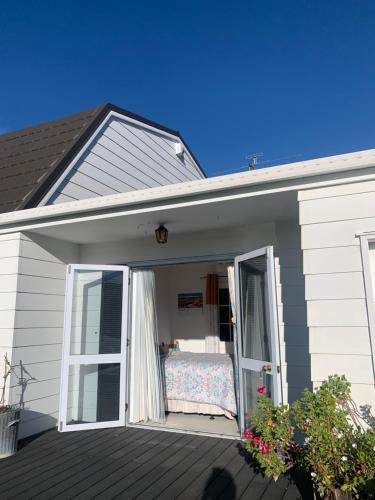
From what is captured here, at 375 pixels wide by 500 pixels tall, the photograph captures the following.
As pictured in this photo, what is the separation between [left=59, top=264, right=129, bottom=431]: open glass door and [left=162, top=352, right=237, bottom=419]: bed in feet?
3.01

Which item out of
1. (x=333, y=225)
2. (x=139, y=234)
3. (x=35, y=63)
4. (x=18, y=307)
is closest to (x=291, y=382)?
(x=333, y=225)

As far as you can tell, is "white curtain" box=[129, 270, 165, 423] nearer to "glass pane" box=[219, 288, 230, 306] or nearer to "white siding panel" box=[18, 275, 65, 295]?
"white siding panel" box=[18, 275, 65, 295]

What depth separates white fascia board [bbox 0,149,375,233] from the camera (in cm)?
262

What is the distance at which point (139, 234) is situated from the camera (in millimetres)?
4305

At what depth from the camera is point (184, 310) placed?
292 inches

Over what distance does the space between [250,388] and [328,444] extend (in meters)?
1.48

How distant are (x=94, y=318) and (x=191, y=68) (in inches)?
233

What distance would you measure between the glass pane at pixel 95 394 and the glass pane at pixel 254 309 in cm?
166

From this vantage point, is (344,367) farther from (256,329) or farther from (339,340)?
(256,329)

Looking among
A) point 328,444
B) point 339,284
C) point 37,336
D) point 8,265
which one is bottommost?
point 328,444

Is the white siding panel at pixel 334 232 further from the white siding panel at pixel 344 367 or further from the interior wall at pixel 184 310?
the interior wall at pixel 184 310

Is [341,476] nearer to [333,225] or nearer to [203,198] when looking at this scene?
[333,225]

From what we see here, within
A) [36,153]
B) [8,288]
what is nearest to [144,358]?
[8,288]

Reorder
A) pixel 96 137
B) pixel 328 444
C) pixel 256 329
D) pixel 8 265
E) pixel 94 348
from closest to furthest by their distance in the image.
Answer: pixel 328 444, pixel 256 329, pixel 8 265, pixel 94 348, pixel 96 137
